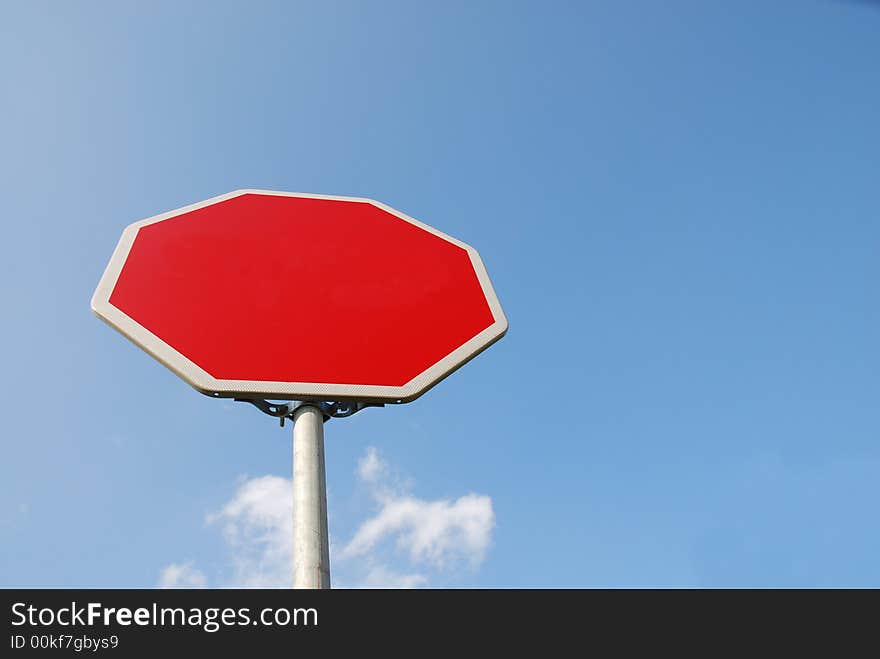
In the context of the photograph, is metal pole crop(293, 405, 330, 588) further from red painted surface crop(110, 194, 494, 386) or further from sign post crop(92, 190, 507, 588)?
red painted surface crop(110, 194, 494, 386)

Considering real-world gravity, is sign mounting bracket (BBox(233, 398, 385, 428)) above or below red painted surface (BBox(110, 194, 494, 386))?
below

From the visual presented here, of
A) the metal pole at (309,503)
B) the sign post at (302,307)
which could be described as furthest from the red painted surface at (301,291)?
the metal pole at (309,503)

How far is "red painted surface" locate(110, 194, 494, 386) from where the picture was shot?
2.21 meters

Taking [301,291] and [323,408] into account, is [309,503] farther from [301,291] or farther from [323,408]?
[301,291]

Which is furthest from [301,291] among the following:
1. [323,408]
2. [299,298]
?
[323,408]

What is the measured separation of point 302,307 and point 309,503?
2.21 feet

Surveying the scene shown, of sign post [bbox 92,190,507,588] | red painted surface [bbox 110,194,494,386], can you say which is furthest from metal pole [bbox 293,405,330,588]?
red painted surface [bbox 110,194,494,386]

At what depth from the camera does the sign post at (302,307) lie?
212cm

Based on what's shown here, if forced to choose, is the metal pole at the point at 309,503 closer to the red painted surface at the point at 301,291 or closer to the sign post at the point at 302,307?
the sign post at the point at 302,307

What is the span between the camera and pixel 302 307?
2391mm
